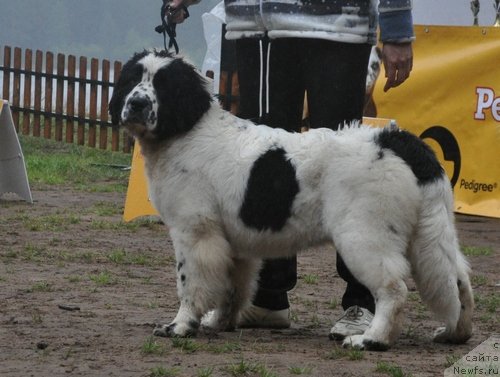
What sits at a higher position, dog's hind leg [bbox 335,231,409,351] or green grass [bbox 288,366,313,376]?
dog's hind leg [bbox 335,231,409,351]

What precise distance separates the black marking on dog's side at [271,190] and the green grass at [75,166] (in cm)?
677

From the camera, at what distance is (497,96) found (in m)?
10.5

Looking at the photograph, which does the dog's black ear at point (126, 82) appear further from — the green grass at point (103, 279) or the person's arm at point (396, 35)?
the green grass at point (103, 279)

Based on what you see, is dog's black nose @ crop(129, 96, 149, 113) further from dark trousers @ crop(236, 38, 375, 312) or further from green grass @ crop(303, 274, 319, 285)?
green grass @ crop(303, 274, 319, 285)

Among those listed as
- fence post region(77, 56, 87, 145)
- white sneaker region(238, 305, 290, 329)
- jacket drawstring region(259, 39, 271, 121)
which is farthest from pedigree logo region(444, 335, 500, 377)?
fence post region(77, 56, 87, 145)

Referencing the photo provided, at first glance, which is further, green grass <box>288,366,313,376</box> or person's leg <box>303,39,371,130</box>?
person's leg <box>303,39,371,130</box>

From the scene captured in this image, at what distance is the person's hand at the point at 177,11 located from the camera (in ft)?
20.2

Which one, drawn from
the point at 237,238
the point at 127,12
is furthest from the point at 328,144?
the point at 127,12

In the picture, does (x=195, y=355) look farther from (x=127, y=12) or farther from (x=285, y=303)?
(x=127, y=12)

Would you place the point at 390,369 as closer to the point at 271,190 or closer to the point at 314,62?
the point at 271,190

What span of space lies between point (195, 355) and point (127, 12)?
45040 millimetres

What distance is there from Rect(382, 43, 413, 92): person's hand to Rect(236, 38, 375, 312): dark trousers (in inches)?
3.7

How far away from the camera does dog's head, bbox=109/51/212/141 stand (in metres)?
5.33

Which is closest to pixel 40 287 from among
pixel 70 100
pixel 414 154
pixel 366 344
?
pixel 366 344
